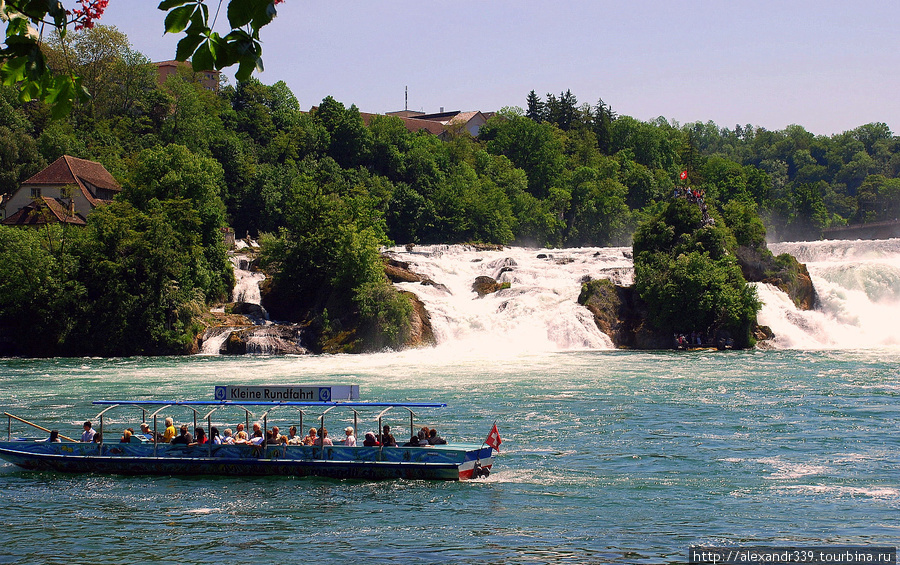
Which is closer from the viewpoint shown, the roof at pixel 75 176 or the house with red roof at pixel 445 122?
the roof at pixel 75 176

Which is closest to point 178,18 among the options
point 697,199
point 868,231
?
point 697,199

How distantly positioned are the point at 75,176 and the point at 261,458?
190ft

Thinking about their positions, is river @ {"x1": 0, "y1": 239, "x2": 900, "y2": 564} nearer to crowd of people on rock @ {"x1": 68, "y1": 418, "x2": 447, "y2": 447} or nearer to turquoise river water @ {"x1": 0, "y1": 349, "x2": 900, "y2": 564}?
turquoise river water @ {"x1": 0, "y1": 349, "x2": 900, "y2": 564}

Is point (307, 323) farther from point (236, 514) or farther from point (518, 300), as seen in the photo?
point (236, 514)

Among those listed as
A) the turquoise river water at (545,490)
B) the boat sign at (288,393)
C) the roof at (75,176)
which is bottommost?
the turquoise river water at (545,490)

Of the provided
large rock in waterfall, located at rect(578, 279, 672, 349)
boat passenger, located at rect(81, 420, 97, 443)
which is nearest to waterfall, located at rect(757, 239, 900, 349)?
large rock in waterfall, located at rect(578, 279, 672, 349)

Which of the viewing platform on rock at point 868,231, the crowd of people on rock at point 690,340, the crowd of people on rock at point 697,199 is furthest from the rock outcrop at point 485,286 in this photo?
the viewing platform on rock at point 868,231

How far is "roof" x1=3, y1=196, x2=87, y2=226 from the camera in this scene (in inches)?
2758

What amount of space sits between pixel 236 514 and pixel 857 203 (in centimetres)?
16291

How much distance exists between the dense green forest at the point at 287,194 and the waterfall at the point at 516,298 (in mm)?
4344

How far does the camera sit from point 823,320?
6397 centimetres

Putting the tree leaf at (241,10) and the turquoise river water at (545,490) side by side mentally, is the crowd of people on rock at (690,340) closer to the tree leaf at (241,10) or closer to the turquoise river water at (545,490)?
the turquoise river water at (545,490)

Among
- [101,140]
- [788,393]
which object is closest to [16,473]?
A: [788,393]

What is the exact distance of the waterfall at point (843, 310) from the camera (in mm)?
62188
